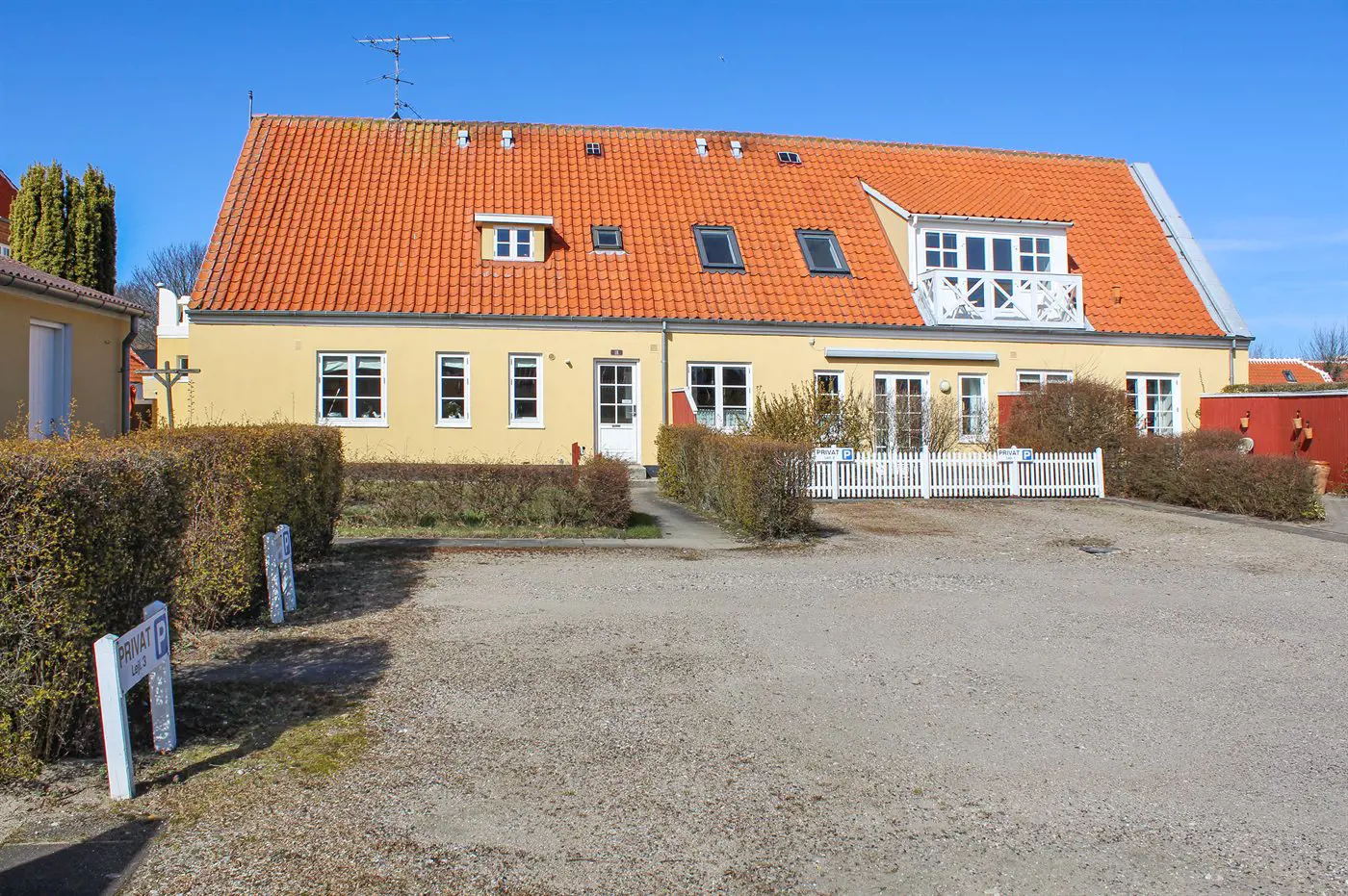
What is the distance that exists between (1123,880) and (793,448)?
952 centimetres

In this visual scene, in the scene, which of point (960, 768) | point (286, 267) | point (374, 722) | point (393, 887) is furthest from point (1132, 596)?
point (286, 267)

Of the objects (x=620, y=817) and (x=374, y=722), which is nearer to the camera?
(x=620, y=817)

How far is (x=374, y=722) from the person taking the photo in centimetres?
580

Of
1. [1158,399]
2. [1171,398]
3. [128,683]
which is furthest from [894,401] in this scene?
[128,683]

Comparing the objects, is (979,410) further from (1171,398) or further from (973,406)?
(1171,398)

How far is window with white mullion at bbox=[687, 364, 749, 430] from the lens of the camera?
75.0 ft

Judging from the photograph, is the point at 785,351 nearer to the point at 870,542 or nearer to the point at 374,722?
the point at 870,542

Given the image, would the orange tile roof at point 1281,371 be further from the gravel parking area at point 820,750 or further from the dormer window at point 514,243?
the gravel parking area at point 820,750

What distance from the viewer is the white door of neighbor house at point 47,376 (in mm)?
15750

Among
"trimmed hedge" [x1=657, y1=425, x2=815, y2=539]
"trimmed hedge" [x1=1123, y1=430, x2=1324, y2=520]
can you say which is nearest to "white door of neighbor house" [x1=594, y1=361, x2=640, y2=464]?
"trimmed hedge" [x1=657, y1=425, x2=815, y2=539]

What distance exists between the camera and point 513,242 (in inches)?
921

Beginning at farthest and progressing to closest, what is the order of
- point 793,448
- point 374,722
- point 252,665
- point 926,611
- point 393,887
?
point 793,448 < point 926,611 < point 252,665 < point 374,722 < point 393,887

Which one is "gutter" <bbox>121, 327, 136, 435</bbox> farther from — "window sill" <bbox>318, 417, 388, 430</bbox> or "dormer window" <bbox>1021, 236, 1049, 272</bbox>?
"dormer window" <bbox>1021, 236, 1049, 272</bbox>

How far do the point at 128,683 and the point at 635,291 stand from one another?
18646 millimetres
